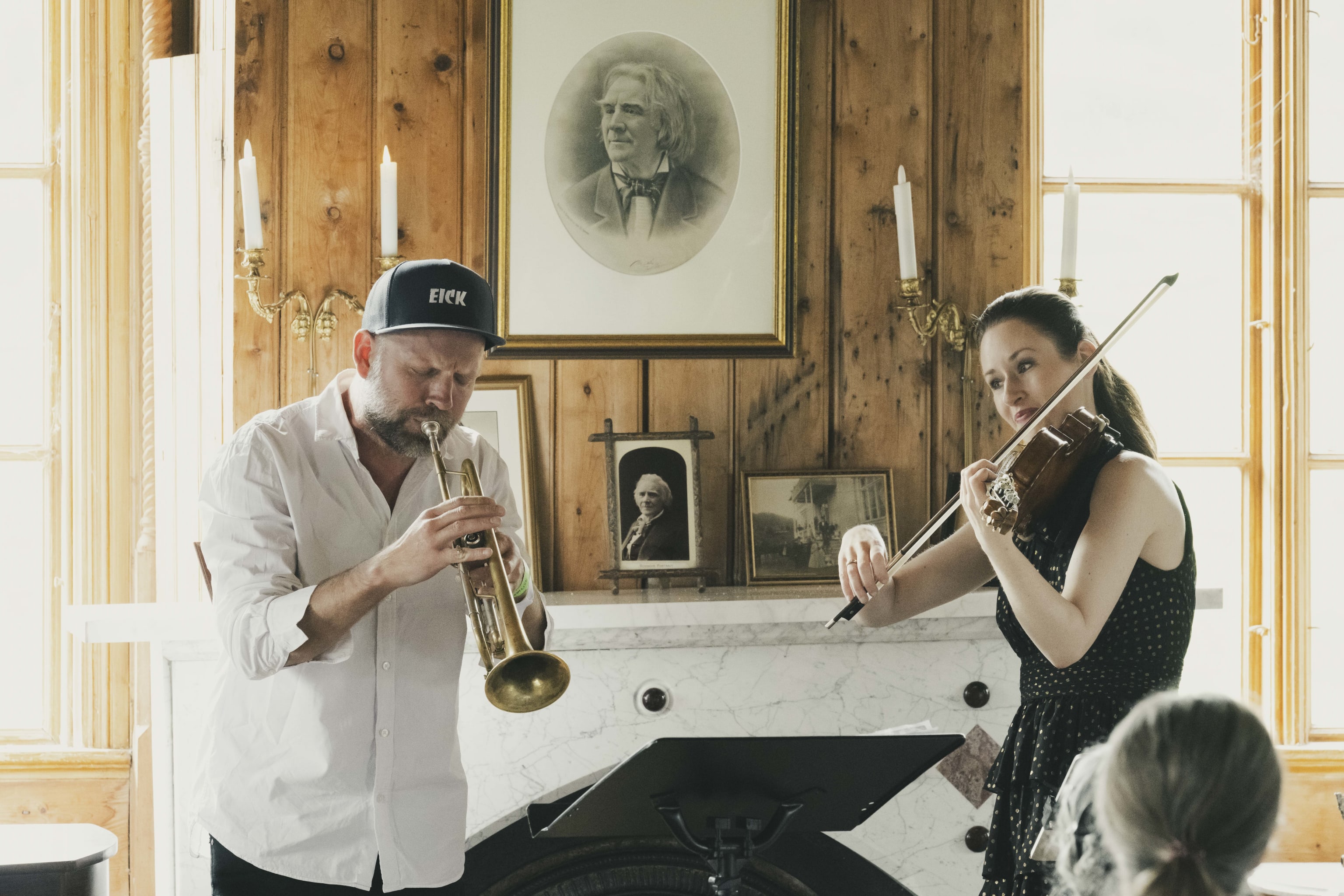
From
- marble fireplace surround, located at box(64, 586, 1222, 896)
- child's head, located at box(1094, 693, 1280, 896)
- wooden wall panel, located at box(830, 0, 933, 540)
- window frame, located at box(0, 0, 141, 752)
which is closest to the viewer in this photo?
child's head, located at box(1094, 693, 1280, 896)

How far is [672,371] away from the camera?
270 cm

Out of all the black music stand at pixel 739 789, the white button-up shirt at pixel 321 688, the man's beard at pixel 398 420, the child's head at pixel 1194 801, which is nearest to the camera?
the child's head at pixel 1194 801

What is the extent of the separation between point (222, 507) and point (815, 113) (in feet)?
5.39

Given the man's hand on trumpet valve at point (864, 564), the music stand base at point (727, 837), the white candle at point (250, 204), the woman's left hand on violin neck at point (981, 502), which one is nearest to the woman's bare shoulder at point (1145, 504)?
the woman's left hand on violin neck at point (981, 502)

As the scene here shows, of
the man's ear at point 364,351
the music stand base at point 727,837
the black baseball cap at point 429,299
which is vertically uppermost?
the black baseball cap at point 429,299

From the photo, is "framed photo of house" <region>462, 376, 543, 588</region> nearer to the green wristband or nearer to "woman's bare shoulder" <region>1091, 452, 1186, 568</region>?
the green wristband

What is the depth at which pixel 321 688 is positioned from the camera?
176cm

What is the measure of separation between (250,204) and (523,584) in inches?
43.4

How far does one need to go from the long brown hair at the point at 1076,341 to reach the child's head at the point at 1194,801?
1.01m

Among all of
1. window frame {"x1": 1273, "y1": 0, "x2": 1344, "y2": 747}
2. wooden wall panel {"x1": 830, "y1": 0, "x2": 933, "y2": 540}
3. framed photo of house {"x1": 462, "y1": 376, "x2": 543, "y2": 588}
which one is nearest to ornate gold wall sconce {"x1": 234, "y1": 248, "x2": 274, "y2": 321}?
framed photo of house {"x1": 462, "y1": 376, "x2": 543, "y2": 588}

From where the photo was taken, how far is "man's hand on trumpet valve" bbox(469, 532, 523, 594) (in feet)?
5.63

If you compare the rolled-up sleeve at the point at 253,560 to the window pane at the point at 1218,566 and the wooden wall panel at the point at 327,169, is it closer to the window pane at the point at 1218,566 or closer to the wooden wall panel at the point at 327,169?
the wooden wall panel at the point at 327,169

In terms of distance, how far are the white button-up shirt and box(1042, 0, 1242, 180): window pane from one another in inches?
84.8

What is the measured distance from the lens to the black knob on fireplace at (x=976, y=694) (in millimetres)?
2527
